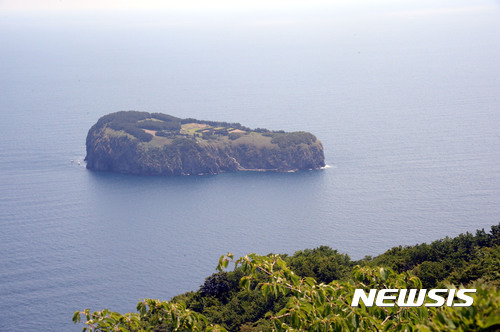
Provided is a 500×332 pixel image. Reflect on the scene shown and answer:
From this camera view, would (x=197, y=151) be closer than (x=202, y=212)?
No

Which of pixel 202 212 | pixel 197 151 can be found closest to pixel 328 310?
pixel 202 212

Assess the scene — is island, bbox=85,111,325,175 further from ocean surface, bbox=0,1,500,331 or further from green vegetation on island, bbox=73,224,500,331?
green vegetation on island, bbox=73,224,500,331

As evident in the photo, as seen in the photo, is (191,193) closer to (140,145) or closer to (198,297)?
(140,145)

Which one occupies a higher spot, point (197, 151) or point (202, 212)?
point (197, 151)

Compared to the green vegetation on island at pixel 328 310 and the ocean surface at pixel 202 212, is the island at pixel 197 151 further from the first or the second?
the green vegetation on island at pixel 328 310

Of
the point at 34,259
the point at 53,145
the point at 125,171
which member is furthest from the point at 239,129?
the point at 34,259

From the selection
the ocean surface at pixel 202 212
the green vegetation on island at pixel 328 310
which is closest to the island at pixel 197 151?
the ocean surface at pixel 202 212

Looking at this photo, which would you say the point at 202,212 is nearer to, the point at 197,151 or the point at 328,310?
the point at 197,151

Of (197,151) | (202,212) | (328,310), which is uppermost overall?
(197,151)

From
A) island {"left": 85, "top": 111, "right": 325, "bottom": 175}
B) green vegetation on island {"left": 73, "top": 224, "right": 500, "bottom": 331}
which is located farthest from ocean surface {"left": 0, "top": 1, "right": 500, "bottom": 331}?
green vegetation on island {"left": 73, "top": 224, "right": 500, "bottom": 331}
